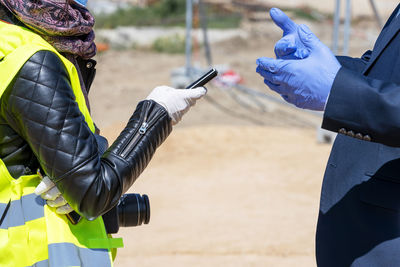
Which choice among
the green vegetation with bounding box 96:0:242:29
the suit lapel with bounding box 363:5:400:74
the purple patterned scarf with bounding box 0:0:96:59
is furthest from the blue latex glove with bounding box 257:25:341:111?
the green vegetation with bounding box 96:0:242:29

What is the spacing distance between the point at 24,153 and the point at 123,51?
538 inches

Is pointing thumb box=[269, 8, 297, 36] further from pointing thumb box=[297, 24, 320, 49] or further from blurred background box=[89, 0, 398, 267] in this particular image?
blurred background box=[89, 0, 398, 267]

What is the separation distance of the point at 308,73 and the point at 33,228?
0.87 m

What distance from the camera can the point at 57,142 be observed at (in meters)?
1.69

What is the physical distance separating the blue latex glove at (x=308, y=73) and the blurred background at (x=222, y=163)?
2895mm

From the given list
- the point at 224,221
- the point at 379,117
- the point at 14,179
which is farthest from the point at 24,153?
the point at 224,221

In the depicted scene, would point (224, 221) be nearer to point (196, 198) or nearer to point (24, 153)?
point (196, 198)

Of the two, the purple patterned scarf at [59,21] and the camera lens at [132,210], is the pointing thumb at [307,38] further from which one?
the camera lens at [132,210]

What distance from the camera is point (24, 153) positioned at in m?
1.81

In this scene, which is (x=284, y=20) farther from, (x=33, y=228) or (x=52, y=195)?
(x=33, y=228)

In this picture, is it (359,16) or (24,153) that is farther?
(359,16)

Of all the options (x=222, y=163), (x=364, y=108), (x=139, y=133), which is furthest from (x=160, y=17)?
(x=364, y=108)

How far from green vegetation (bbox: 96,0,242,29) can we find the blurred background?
109cm

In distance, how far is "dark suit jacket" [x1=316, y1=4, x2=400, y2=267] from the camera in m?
1.63
